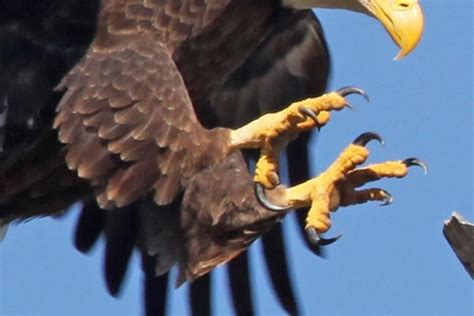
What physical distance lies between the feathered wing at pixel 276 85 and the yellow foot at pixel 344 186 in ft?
4.67

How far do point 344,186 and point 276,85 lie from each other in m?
1.61

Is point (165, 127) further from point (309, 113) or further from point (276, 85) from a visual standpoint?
point (276, 85)

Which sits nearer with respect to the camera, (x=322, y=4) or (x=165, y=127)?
(x=165, y=127)

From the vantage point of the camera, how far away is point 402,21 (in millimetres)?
6898

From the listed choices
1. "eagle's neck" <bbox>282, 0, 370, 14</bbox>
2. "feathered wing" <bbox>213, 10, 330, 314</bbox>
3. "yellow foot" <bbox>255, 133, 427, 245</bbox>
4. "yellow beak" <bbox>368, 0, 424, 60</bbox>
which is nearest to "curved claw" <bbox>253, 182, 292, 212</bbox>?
"yellow foot" <bbox>255, 133, 427, 245</bbox>

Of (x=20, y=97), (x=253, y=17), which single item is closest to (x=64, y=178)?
(x=20, y=97)

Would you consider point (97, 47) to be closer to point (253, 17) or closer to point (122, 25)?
point (122, 25)

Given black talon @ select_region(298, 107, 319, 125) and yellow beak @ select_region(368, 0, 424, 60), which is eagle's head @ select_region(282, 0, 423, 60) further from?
black talon @ select_region(298, 107, 319, 125)

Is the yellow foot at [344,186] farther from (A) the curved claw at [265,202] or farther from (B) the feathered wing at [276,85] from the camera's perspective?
(B) the feathered wing at [276,85]

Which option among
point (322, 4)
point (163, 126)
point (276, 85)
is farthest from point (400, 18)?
point (276, 85)

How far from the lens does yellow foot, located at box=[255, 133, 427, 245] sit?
6.65m

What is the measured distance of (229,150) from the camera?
6852 millimetres

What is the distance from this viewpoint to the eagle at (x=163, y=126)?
677cm

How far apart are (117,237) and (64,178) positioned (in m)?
0.75
